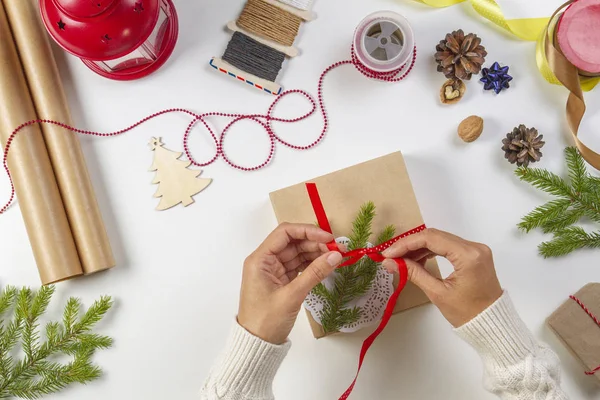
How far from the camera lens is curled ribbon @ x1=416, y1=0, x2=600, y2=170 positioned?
1.24 metres

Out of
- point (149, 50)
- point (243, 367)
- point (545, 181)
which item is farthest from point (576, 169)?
point (149, 50)

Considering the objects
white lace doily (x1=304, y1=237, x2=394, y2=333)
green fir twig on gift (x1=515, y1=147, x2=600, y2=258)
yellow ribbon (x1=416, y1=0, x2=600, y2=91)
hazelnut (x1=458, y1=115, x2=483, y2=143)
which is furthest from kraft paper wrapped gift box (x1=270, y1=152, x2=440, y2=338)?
yellow ribbon (x1=416, y1=0, x2=600, y2=91)

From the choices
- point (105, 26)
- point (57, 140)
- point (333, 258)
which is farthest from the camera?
point (57, 140)

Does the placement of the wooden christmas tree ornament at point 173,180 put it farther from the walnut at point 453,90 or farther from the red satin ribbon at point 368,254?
the walnut at point 453,90

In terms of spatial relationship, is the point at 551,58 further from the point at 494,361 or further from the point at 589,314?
the point at 494,361

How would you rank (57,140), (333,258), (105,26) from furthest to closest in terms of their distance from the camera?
(57,140), (105,26), (333,258)

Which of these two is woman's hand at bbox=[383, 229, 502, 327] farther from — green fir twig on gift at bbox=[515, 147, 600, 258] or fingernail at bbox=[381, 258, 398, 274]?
green fir twig on gift at bbox=[515, 147, 600, 258]

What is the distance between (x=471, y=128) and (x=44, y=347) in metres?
1.06

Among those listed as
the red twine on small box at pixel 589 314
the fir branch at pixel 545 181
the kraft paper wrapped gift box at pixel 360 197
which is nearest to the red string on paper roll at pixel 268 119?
the kraft paper wrapped gift box at pixel 360 197

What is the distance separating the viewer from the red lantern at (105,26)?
1.09 meters

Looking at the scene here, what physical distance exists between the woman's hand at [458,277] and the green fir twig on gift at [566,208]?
0.30 metres

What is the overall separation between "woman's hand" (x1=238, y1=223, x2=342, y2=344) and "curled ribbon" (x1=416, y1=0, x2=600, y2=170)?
65cm

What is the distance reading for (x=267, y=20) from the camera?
130 centimetres

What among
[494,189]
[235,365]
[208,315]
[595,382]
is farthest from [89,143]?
[595,382]
